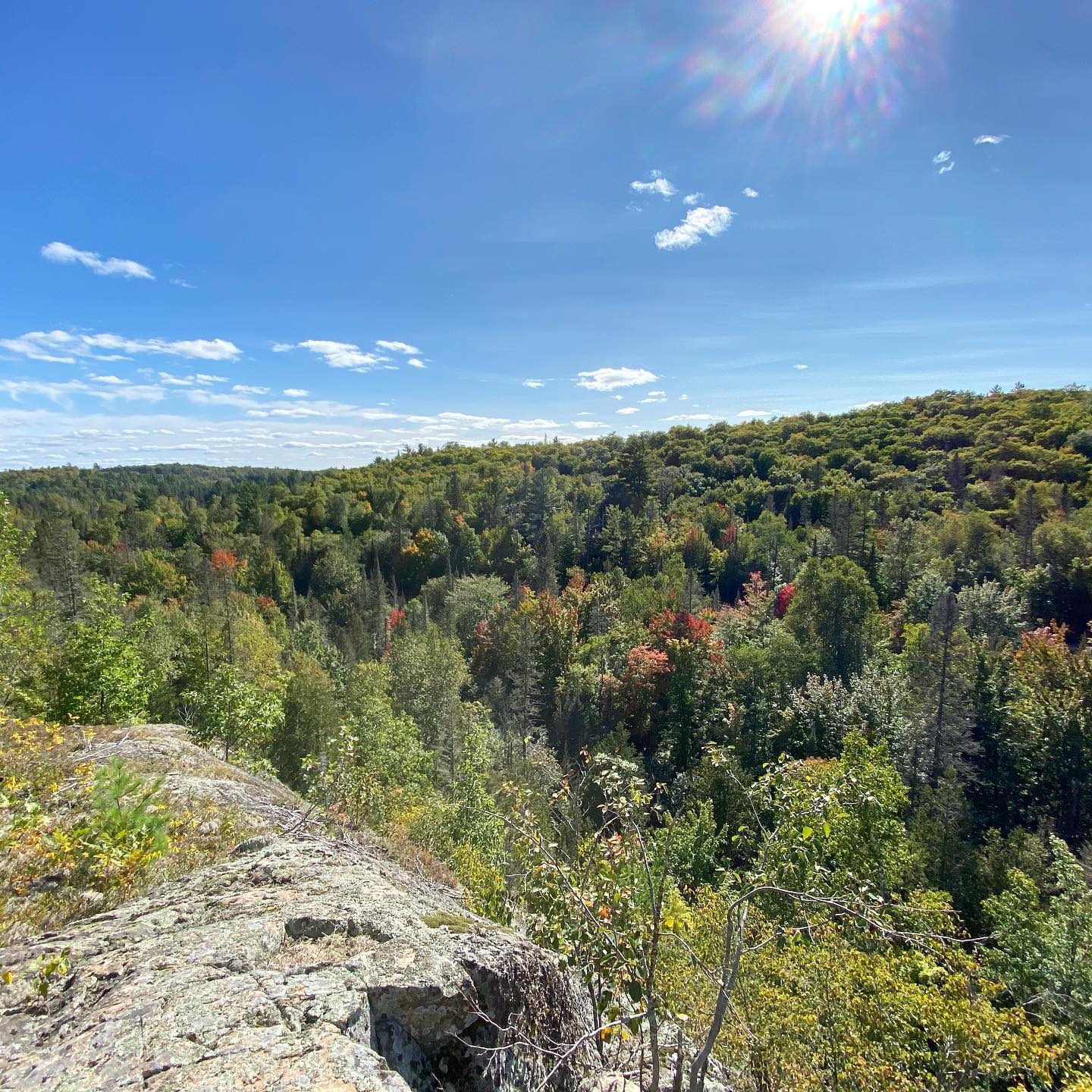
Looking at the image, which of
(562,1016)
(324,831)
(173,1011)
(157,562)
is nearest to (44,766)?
(324,831)

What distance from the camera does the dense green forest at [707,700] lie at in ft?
24.2

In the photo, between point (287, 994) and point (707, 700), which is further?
point (707, 700)

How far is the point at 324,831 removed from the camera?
23.6 feet

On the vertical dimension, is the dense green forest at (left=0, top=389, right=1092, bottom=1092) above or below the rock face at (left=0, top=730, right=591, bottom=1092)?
below

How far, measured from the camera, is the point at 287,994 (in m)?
3.45

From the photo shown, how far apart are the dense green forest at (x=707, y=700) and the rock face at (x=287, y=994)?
788mm

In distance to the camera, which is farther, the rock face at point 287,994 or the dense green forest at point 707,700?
the dense green forest at point 707,700

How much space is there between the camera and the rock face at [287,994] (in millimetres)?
2914

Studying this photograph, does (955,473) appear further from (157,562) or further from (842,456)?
(157,562)

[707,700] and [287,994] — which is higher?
[287,994]

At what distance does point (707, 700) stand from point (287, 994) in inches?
1597

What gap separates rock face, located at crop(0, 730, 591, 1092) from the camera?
291cm

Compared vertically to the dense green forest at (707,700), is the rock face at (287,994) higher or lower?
higher

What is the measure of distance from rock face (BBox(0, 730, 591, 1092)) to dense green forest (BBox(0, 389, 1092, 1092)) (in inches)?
31.0
